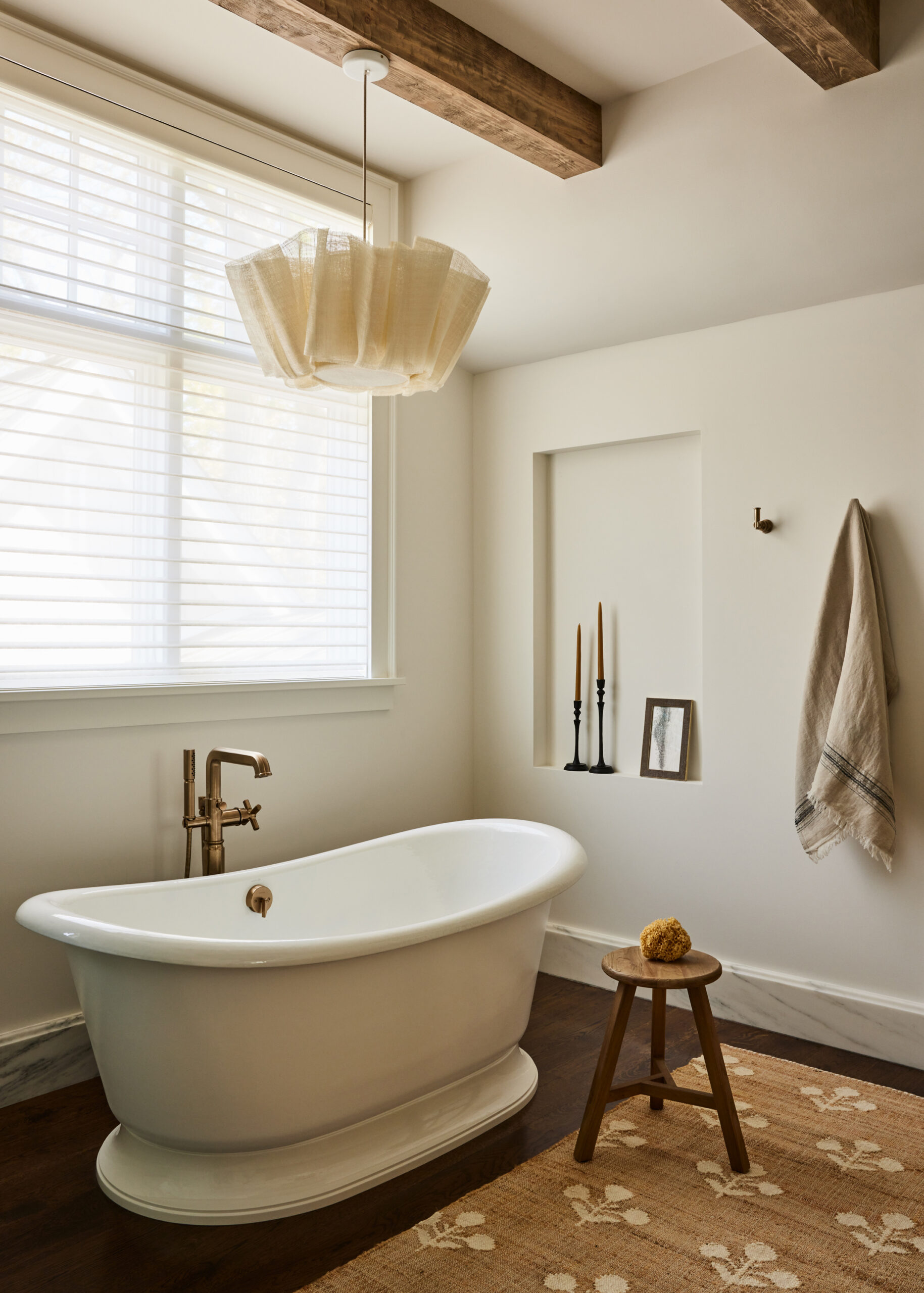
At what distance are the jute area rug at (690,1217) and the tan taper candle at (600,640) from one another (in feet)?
5.00

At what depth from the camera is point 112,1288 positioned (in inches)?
70.2

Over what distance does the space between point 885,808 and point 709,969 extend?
33.4 inches

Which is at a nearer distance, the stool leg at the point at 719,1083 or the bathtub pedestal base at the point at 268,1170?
the bathtub pedestal base at the point at 268,1170

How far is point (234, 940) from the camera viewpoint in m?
2.11

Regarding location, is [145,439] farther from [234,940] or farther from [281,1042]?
[281,1042]

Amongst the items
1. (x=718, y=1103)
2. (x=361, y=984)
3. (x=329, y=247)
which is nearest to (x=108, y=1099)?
(x=361, y=984)

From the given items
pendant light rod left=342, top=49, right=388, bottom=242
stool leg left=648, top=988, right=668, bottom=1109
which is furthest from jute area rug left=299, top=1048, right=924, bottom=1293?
pendant light rod left=342, top=49, right=388, bottom=242

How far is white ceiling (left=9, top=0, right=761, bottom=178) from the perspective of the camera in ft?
7.84

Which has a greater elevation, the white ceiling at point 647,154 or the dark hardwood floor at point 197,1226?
the white ceiling at point 647,154

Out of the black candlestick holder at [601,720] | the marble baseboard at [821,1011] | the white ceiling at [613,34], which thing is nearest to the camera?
the white ceiling at [613,34]

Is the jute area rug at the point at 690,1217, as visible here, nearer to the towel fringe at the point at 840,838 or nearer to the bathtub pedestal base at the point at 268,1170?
the bathtub pedestal base at the point at 268,1170

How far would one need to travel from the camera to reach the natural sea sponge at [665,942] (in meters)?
2.25

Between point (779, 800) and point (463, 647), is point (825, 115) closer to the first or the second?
point (779, 800)

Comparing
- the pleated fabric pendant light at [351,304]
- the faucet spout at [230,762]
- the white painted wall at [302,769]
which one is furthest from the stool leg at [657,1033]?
the pleated fabric pendant light at [351,304]
